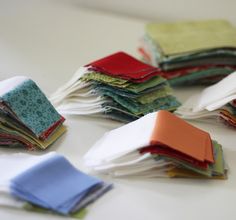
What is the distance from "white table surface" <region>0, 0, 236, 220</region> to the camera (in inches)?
31.7

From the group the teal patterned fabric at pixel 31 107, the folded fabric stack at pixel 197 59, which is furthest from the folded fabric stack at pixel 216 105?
the teal patterned fabric at pixel 31 107

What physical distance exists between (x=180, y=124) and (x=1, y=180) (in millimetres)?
400

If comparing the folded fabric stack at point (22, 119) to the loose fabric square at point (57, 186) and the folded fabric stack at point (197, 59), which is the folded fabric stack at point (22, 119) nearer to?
the loose fabric square at point (57, 186)

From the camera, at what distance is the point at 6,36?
1693mm

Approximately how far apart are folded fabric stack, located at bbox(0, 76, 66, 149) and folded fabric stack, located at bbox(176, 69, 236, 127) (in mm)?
397

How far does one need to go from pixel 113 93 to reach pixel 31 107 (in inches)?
9.1

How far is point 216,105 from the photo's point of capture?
44.7 inches

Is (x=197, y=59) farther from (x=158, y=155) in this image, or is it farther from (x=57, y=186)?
(x=57, y=186)

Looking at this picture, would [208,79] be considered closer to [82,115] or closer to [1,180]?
[82,115]

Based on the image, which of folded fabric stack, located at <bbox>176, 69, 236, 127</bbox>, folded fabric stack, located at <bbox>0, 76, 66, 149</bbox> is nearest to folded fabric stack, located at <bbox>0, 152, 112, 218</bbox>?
A: folded fabric stack, located at <bbox>0, 76, 66, 149</bbox>

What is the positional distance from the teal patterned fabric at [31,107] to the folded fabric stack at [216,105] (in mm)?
369

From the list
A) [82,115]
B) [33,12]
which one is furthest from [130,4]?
[82,115]

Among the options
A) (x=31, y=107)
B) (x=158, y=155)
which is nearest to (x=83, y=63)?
(x=31, y=107)

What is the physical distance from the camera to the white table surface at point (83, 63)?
2.64 ft
